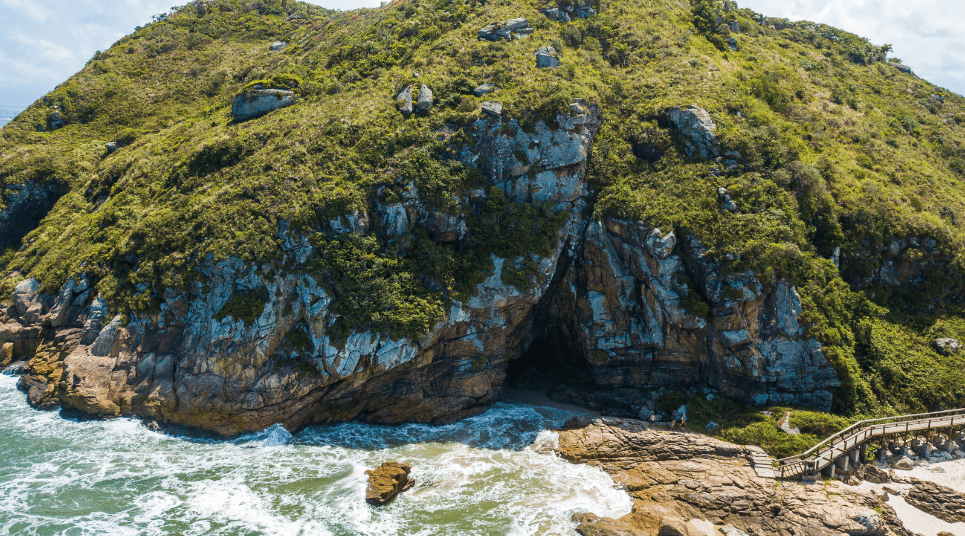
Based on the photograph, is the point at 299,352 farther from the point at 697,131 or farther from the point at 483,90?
the point at 697,131

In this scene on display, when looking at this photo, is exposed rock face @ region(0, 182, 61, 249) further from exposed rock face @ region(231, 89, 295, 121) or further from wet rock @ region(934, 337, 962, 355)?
wet rock @ region(934, 337, 962, 355)

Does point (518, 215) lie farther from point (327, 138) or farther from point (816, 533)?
point (816, 533)

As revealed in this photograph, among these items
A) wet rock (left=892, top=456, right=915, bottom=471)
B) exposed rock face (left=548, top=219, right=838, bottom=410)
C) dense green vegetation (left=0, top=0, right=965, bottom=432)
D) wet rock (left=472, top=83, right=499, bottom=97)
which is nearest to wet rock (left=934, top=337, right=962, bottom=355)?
dense green vegetation (left=0, top=0, right=965, bottom=432)

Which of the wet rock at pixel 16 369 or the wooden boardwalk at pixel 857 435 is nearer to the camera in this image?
the wooden boardwalk at pixel 857 435

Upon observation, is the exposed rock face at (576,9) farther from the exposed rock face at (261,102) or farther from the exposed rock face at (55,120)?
the exposed rock face at (55,120)

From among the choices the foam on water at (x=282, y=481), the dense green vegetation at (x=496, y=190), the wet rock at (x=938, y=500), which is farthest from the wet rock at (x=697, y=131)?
the foam on water at (x=282, y=481)

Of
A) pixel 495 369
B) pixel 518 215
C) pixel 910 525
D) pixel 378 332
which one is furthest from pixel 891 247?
pixel 378 332
